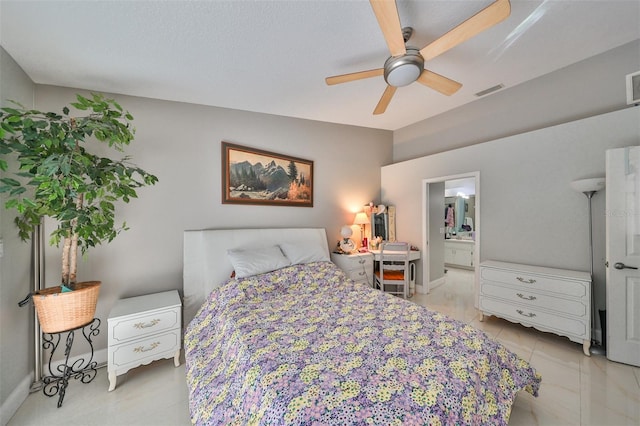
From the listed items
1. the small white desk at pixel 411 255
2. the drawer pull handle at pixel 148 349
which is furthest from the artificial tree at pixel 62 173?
the small white desk at pixel 411 255

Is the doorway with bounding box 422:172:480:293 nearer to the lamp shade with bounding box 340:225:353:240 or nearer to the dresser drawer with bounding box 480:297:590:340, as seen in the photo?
the dresser drawer with bounding box 480:297:590:340

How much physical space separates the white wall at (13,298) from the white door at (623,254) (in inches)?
188

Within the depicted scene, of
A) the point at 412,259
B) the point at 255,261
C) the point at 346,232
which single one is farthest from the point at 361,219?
the point at 255,261

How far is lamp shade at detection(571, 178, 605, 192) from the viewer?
87.6 inches

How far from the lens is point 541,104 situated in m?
2.86

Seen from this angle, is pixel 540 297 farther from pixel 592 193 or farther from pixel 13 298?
pixel 13 298

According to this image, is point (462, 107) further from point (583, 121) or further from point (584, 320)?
point (584, 320)

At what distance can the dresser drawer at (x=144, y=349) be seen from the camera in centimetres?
188

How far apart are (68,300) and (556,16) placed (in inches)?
165

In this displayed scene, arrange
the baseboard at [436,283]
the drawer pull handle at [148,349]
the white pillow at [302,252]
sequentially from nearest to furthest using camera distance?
1. the drawer pull handle at [148,349]
2. the white pillow at [302,252]
3. the baseboard at [436,283]

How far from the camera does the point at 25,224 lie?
1.67 m

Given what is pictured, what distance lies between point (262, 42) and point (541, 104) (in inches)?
130

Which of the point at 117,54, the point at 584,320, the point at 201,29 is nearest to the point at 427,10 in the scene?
the point at 201,29

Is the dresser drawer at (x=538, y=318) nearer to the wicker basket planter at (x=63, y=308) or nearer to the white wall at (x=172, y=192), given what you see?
the white wall at (x=172, y=192)
